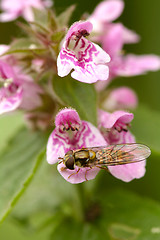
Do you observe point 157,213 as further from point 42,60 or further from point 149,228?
point 42,60

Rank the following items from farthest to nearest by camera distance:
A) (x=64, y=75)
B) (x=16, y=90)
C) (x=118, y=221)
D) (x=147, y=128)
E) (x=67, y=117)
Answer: (x=147, y=128) → (x=118, y=221) → (x=16, y=90) → (x=67, y=117) → (x=64, y=75)

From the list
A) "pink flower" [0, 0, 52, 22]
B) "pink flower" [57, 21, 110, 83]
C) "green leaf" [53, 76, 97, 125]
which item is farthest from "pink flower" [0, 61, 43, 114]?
"pink flower" [0, 0, 52, 22]

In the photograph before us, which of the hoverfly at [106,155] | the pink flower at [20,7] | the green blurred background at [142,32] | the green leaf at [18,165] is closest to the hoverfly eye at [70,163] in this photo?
the hoverfly at [106,155]

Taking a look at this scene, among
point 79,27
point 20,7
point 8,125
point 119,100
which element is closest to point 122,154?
point 79,27

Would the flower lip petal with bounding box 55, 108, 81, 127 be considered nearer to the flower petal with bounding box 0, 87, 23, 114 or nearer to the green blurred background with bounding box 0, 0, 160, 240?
the flower petal with bounding box 0, 87, 23, 114

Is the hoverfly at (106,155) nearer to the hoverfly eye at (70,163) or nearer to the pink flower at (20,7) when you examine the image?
the hoverfly eye at (70,163)

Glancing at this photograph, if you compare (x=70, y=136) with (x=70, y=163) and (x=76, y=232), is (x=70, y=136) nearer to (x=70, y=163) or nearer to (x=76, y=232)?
(x=70, y=163)
